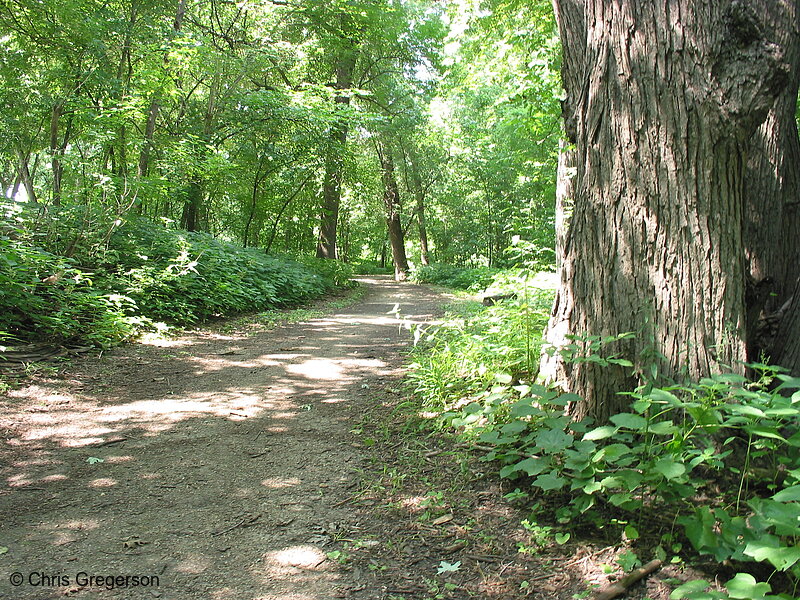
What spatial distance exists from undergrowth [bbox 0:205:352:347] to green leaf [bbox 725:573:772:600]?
18.3ft

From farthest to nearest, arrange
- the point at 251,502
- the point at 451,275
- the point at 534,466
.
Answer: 1. the point at 451,275
2. the point at 251,502
3. the point at 534,466

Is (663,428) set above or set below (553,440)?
above

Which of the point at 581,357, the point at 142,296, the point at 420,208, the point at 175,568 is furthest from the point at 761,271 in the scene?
the point at 420,208

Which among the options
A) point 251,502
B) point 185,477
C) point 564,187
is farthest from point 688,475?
point 564,187

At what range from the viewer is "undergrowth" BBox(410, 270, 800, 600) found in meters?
1.85

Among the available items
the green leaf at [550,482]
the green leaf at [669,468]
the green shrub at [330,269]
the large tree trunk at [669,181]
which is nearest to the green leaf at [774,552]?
the green leaf at [669,468]

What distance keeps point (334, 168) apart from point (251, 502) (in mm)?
12919

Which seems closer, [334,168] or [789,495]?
[789,495]

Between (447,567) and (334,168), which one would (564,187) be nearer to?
(447,567)

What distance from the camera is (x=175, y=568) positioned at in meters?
2.18

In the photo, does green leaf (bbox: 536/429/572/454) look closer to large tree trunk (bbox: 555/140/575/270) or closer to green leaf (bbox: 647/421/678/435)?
green leaf (bbox: 647/421/678/435)

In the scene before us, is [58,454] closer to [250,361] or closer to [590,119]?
[250,361]

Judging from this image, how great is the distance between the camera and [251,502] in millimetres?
2760

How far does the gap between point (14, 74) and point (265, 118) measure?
497 centimetres
